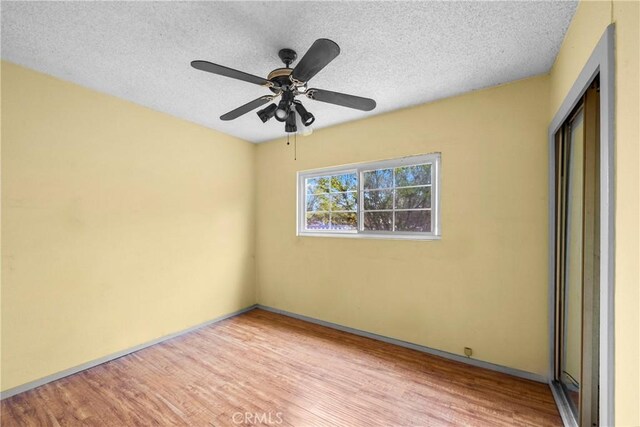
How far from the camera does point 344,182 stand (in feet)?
10.8

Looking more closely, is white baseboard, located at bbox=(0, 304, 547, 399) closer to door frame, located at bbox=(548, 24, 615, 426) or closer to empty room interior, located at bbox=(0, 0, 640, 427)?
empty room interior, located at bbox=(0, 0, 640, 427)

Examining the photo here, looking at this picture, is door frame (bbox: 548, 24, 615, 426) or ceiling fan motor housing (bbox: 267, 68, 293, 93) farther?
ceiling fan motor housing (bbox: 267, 68, 293, 93)

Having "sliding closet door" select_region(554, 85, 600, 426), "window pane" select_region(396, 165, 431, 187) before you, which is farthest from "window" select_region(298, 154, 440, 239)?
"sliding closet door" select_region(554, 85, 600, 426)

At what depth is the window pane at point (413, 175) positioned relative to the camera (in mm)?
2686

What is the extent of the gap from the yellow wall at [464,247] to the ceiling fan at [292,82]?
3.70 feet

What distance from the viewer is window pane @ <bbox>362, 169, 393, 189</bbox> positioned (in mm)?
2932

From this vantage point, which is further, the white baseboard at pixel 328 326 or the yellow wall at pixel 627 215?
the white baseboard at pixel 328 326

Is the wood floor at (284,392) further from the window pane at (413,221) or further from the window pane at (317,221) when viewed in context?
the window pane at (317,221)

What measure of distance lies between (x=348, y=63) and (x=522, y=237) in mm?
1928

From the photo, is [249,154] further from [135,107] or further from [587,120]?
[587,120]

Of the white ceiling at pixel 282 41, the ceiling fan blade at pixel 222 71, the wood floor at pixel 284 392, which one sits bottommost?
the wood floor at pixel 284 392

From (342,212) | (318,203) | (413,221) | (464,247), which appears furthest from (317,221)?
(464,247)

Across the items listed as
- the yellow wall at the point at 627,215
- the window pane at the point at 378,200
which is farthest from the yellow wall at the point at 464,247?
the yellow wall at the point at 627,215

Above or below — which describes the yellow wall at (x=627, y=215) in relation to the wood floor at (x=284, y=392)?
above
